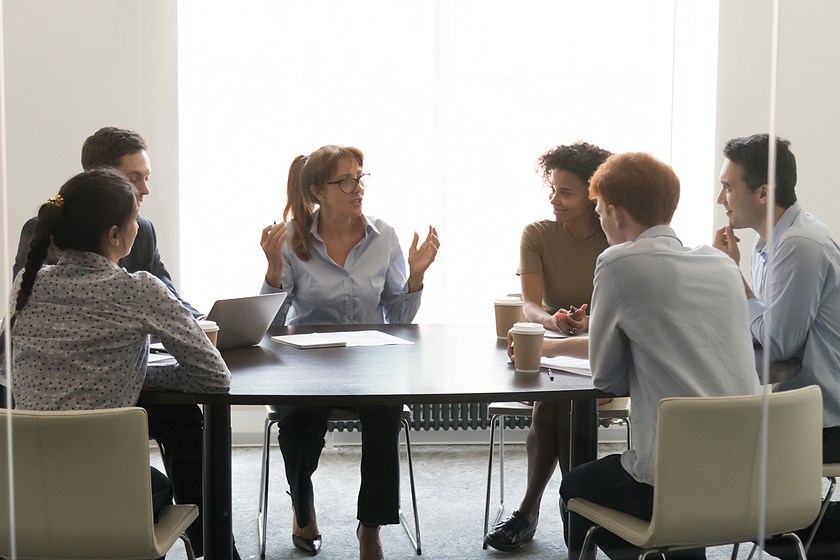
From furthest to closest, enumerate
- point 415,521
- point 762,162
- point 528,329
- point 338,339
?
point 415,521 → point 338,339 → point 528,329 → point 762,162

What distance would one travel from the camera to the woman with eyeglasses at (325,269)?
2783 millimetres

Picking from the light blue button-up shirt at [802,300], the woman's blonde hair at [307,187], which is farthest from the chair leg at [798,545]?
the woman's blonde hair at [307,187]

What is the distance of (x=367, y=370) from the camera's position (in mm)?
2047

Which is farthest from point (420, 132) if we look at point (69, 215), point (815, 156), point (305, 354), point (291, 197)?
point (815, 156)

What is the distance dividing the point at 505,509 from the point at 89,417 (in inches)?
74.5

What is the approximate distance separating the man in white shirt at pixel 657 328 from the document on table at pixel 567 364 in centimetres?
17

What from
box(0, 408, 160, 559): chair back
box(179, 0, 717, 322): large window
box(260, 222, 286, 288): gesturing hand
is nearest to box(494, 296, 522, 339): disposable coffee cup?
box(260, 222, 286, 288): gesturing hand

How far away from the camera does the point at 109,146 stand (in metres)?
2.55

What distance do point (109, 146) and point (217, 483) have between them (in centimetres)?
102

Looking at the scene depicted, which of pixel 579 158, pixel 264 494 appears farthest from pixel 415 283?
pixel 264 494

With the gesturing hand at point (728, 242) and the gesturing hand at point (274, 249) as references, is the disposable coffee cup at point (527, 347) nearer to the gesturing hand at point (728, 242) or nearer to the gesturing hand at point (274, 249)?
the gesturing hand at point (728, 242)

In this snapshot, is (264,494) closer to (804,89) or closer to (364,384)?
(364,384)

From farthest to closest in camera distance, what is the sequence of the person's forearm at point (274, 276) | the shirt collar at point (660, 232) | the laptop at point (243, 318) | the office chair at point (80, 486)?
the person's forearm at point (274, 276) < the laptop at point (243, 318) < the shirt collar at point (660, 232) < the office chair at point (80, 486)

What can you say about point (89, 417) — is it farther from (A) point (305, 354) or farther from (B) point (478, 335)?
(B) point (478, 335)
